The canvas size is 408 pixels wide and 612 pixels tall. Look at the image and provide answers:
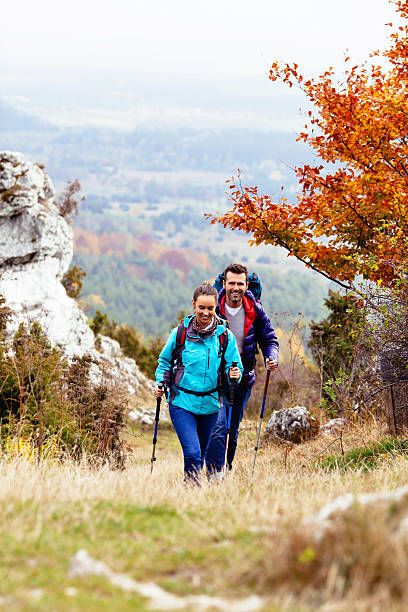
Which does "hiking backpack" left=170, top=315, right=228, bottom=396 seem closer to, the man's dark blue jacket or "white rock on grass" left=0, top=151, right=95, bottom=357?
the man's dark blue jacket

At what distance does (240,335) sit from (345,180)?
3.69 m

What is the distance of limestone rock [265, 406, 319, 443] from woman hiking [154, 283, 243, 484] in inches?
184

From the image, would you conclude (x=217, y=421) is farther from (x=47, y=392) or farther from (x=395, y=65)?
(x=395, y=65)

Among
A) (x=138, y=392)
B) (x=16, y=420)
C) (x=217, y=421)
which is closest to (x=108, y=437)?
(x=16, y=420)

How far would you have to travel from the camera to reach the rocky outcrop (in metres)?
18.0

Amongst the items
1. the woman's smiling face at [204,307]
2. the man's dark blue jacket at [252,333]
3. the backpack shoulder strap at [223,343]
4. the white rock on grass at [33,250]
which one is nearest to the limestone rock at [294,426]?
the man's dark blue jacket at [252,333]

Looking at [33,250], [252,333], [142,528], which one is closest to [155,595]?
[142,528]

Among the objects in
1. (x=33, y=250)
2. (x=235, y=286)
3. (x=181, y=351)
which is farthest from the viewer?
(x=33, y=250)

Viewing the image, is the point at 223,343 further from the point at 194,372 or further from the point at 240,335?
the point at 240,335

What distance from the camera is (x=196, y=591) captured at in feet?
9.33

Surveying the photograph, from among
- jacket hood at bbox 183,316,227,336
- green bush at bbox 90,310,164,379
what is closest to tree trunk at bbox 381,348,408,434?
jacket hood at bbox 183,316,227,336

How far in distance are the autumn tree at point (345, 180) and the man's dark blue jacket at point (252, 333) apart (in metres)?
2.54

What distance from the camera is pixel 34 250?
18.6 m

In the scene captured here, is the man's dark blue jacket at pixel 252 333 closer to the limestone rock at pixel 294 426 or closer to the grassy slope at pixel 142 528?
the grassy slope at pixel 142 528
